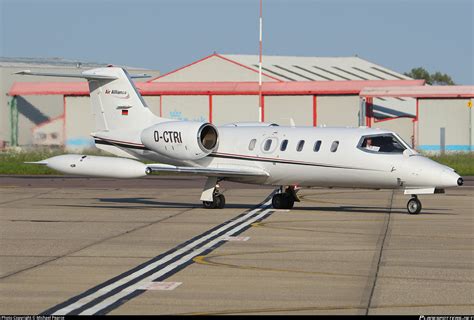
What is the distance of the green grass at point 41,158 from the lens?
47062mm

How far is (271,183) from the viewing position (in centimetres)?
2845

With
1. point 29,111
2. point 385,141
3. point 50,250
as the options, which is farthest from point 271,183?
point 29,111

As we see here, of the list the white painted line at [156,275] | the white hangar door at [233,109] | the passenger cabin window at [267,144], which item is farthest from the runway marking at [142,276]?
the white hangar door at [233,109]

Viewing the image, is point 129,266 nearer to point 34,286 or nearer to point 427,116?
point 34,286

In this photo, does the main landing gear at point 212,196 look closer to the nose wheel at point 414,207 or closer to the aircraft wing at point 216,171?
the aircraft wing at point 216,171

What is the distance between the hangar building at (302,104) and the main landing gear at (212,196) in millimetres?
27246

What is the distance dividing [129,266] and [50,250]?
2.78 m

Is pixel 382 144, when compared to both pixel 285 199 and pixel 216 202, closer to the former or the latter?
pixel 285 199

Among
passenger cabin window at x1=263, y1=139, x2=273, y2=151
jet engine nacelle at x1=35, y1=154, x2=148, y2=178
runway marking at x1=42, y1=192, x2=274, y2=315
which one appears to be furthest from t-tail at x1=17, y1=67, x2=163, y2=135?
runway marking at x1=42, y1=192, x2=274, y2=315

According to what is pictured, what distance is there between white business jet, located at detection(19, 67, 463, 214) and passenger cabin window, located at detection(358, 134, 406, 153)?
0.09 feet

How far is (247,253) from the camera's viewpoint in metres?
19.0

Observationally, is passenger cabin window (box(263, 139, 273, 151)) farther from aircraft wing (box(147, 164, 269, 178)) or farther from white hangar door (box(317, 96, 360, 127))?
white hangar door (box(317, 96, 360, 127))

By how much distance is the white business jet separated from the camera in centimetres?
2638

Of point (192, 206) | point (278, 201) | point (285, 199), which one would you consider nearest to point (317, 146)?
point (285, 199)
